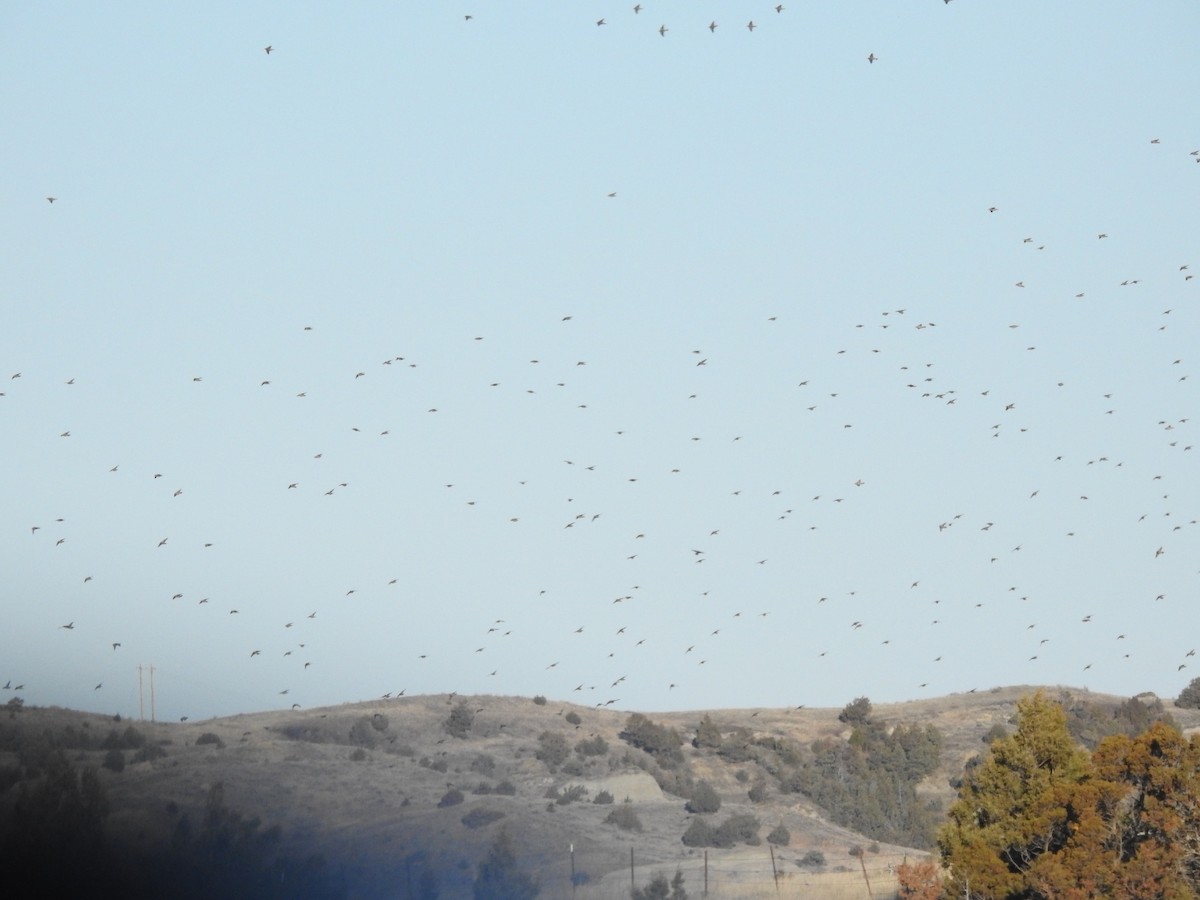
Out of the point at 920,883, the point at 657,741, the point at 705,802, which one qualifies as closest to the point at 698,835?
the point at 705,802

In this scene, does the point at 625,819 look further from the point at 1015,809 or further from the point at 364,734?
the point at 1015,809

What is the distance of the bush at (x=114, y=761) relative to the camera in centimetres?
11075

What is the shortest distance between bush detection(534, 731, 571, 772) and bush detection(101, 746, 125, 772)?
41.0 m

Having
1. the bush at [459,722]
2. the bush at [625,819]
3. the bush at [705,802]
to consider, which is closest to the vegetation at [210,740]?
the bush at [459,722]

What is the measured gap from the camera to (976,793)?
81.4 m

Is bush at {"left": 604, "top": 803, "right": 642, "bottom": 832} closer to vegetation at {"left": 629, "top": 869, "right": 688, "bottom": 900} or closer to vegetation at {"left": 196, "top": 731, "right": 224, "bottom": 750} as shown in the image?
vegetation at {"left": 629, "top": 869, "right": 688, "bottom": 900}

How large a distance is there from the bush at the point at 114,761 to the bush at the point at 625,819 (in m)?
34.7

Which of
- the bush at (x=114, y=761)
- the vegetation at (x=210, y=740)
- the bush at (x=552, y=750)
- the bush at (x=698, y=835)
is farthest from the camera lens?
the bush at (x=552, y=750)

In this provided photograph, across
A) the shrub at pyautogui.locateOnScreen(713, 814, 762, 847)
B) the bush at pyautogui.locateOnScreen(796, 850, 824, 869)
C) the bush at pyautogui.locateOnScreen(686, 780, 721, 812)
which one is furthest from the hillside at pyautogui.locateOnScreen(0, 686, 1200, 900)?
the bush at pyautogui.locateOnScreen(686, 780, 721, 812)

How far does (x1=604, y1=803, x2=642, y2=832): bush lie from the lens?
387 feet

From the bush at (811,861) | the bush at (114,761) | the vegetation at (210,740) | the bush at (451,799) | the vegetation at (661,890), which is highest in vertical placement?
the vegetation at (210,740)

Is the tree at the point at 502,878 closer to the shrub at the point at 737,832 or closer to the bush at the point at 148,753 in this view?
the shrub at the point at 737,832

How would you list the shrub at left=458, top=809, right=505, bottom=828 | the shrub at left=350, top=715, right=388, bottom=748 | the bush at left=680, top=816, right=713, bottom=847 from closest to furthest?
the shrub at left=458, top=809, right=505, bottom=828, the bush at left=680, top=816, right=713, bottom=847, the shrub at left=350, top=715, right=388, bottom=748

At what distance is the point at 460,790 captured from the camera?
408 feet
